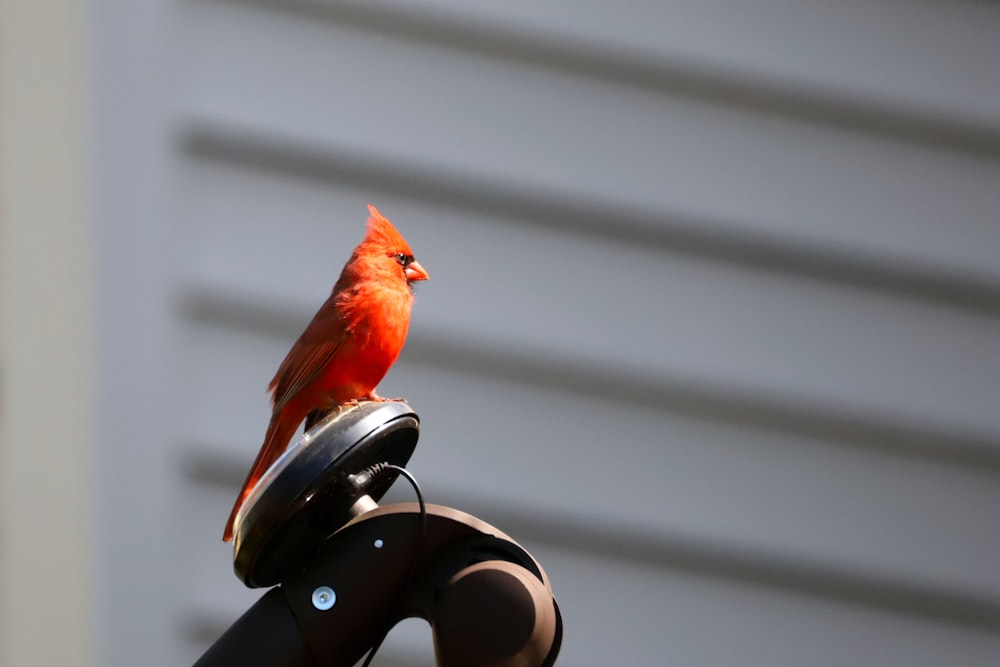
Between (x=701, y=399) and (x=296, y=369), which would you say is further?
(x=701, y=399)

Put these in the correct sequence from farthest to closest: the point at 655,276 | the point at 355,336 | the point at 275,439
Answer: the point at 655,276 < the point at 355,336 < the point at 275,439

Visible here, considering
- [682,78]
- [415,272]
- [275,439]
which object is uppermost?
[682,78]

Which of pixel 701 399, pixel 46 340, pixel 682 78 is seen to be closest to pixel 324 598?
pixel 46 340

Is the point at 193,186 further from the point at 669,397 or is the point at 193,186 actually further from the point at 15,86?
the point at 669,397

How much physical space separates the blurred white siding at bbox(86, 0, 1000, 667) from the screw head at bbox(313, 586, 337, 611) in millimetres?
1498

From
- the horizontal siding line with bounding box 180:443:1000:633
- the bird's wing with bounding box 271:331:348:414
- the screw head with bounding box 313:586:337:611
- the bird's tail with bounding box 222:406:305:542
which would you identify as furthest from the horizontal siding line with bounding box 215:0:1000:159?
the screw head with bounding box 313:586:337:611

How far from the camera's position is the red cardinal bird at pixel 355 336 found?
3.04 m

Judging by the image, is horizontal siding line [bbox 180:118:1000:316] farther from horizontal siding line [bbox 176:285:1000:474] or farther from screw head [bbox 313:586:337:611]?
screw head [bbox 313:586:337:611]

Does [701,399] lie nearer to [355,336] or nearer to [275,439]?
[355,336]

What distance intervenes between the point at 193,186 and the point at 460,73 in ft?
2.29

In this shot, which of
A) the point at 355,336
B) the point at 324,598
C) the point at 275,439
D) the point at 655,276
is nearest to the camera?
the point at 324,598

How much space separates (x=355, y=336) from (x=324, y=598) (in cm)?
157

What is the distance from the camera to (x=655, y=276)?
3297 millimetres

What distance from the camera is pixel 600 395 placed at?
10.7ft
